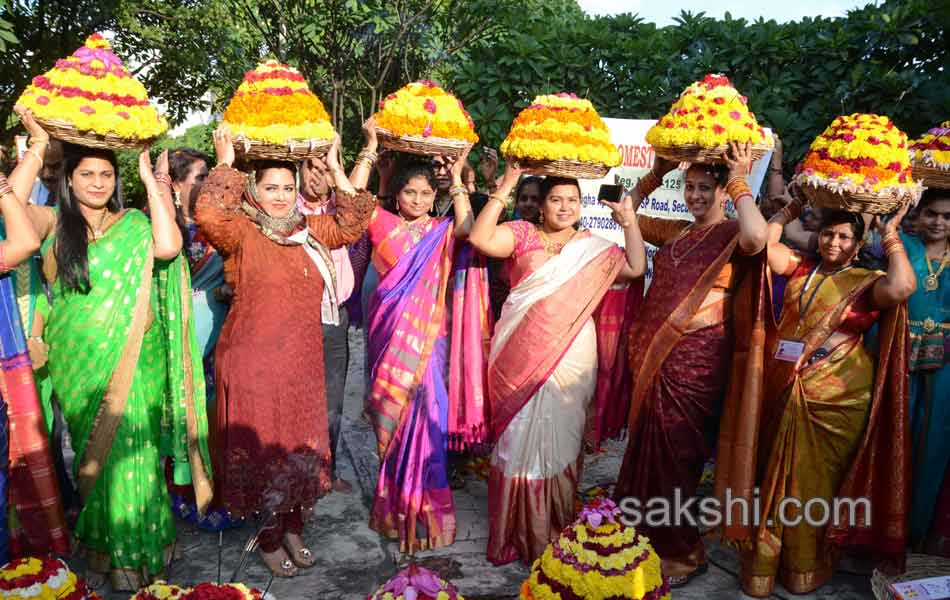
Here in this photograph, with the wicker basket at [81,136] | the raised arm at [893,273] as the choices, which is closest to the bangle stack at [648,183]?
the raised arm at [893,273]

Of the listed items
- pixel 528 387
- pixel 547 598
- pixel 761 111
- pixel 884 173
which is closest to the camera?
pixel 547 598

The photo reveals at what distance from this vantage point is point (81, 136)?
10.0ft

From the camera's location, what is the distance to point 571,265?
155 inches

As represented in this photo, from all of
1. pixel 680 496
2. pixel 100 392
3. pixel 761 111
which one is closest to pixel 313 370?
pixel 100 392

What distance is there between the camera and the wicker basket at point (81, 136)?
3.00 metres

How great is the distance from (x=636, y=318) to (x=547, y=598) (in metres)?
1.86

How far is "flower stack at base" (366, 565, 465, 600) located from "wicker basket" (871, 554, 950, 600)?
7.78 feet

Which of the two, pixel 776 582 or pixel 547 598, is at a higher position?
pixel 547 598

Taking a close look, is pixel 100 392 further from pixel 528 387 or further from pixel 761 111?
pixel 761 111

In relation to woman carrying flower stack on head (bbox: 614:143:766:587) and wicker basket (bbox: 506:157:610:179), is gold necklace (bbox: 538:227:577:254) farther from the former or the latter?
woman carrying flower stack on head (bbox: 614:143:766:587)

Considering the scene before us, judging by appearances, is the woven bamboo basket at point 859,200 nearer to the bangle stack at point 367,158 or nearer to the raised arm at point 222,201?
the bangle stack at point 367,158

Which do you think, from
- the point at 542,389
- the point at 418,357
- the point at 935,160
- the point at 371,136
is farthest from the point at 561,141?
the point at 935,160

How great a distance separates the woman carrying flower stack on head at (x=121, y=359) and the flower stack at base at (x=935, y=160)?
148 inches

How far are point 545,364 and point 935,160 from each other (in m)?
2.24
